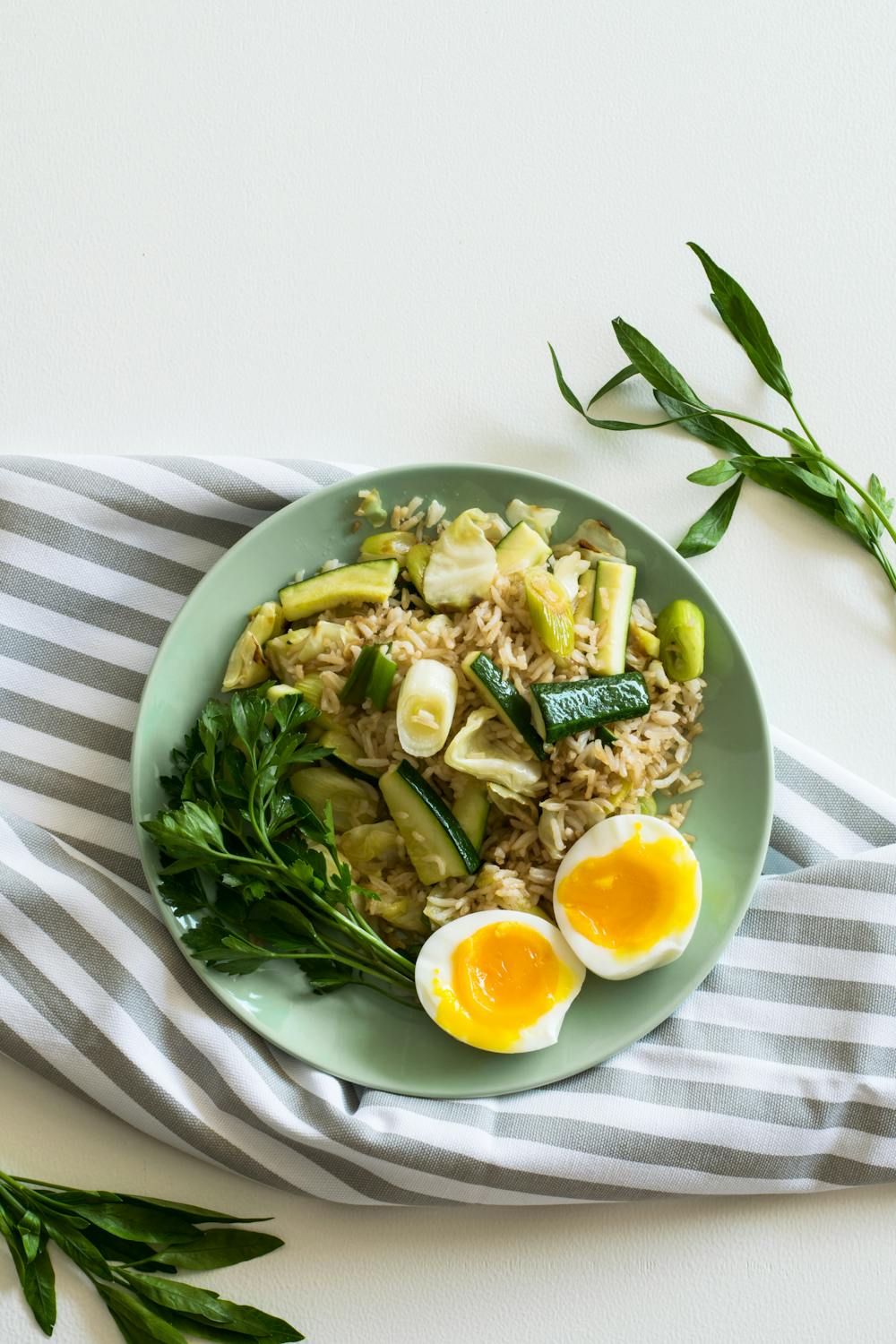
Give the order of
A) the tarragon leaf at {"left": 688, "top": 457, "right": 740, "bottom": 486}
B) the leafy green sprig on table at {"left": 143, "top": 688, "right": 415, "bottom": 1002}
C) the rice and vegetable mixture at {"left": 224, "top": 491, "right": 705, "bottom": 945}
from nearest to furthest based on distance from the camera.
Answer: the leafy green sprig on table at {"left": 143, "top": 688, "right": 415, "bottom": 1002}, the rice and vegetable mixture at {"left": 224, "top": 491, "right": 705, "bottom": 945}, the tarragon leaf at {"left": 688, "top": 457, "right": 740, "bottom": 486}

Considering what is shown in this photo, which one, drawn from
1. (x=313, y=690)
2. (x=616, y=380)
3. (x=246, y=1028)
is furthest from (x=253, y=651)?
(x=616, y=380)

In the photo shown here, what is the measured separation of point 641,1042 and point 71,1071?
122 centimetres

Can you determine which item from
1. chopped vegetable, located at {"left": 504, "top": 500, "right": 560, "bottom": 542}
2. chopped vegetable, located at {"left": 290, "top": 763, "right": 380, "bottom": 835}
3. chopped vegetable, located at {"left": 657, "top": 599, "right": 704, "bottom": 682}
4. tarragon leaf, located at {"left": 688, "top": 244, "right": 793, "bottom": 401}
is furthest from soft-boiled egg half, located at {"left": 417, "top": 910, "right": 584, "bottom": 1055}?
tarragon leaf, located at {"left": 688, "top": 244, "right": 793, "bottom": 401}

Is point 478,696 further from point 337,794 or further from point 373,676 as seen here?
point 337,794

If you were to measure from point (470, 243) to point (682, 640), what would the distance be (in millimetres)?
1166

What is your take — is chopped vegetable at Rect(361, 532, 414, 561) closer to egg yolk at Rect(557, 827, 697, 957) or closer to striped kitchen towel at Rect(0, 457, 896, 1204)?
striped kitchen towel at Rect(0, 457, 896, 1204)

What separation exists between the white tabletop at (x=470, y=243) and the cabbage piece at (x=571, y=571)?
1.09 ft

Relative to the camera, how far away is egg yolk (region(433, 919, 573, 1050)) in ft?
7.65

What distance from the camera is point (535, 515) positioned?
100 inches

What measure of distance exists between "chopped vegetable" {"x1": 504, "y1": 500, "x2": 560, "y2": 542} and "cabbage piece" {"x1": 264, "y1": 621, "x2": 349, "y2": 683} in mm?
463

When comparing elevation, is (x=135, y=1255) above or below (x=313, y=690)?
below

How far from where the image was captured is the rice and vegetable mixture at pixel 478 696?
239 cm

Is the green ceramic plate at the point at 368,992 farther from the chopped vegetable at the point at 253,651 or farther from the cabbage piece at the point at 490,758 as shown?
the cabbage piece at the point at 490,758

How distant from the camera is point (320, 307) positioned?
9.16 feet
